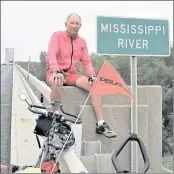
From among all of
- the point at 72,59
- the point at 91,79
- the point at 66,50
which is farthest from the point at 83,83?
the point at 66,50

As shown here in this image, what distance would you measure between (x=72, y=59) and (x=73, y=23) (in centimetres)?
49

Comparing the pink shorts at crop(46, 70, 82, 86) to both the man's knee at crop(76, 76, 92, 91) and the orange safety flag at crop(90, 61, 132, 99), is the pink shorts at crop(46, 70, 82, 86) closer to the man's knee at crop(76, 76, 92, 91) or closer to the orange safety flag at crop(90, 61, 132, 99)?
the man's knee at crop(76, 76, 92, 91)

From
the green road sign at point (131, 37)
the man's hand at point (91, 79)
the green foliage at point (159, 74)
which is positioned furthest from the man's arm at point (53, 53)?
the green foliage at point (159, 74)

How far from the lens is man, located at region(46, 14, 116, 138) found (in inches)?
256

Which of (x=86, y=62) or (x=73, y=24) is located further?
→ (x=86, y=62)

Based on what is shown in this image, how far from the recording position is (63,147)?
4840mm

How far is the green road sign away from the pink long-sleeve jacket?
3.07 feet

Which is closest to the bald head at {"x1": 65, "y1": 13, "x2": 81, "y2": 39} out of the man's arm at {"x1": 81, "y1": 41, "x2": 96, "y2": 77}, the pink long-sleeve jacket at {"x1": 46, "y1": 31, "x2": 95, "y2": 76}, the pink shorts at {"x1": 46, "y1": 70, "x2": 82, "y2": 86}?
A: the pink long-sleeve jacket at {"x1": 46, "y1": 31, "x2": 95, "y2": 76}

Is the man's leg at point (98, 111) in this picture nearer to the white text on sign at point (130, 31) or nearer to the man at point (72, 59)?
the man at point (72, 59)

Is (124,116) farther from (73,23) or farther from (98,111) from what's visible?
(73,23)

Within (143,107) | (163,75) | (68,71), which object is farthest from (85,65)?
(163,75)

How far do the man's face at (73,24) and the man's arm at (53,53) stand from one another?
0.20 m

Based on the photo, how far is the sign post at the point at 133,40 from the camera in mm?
5816

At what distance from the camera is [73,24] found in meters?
6.71
